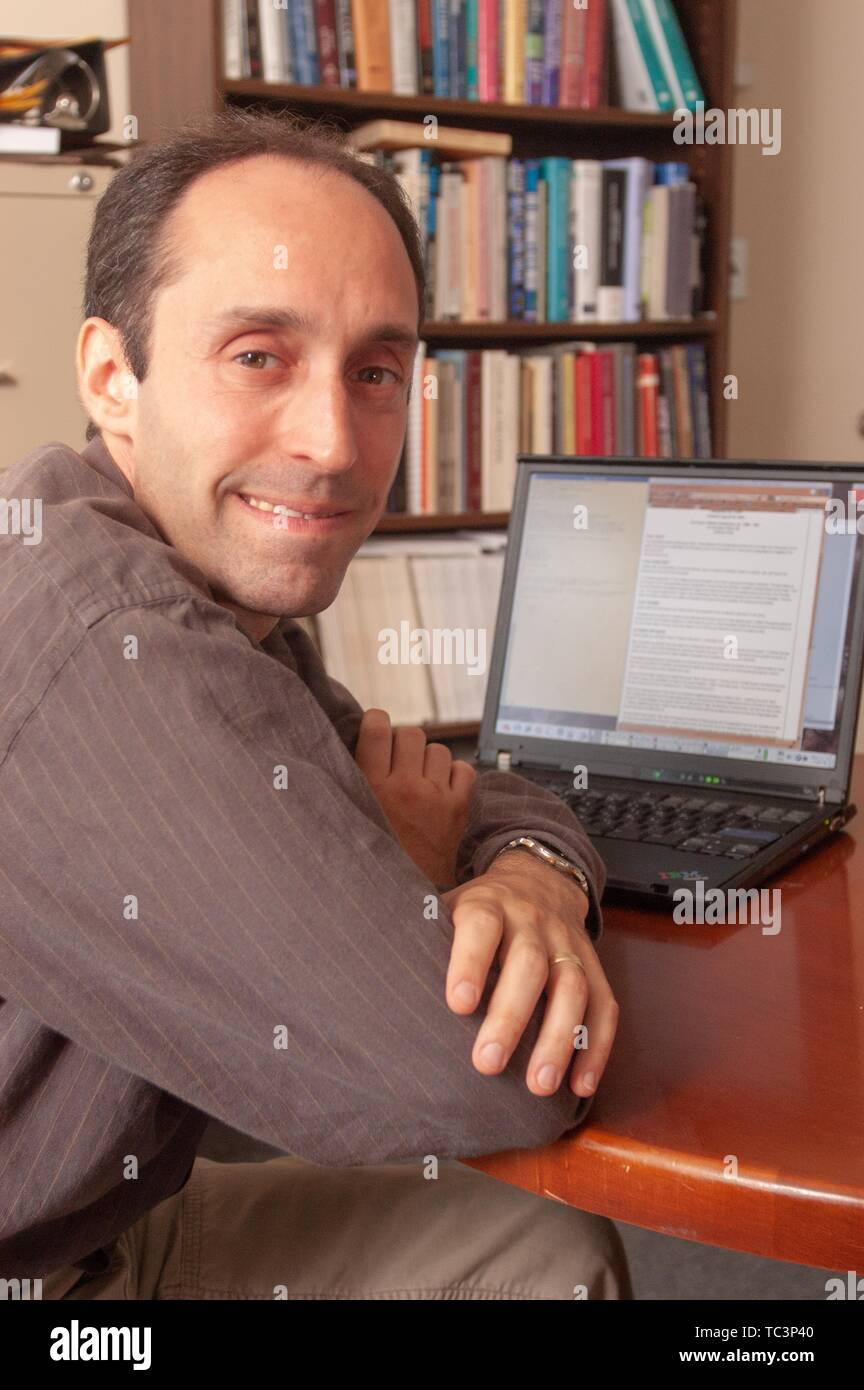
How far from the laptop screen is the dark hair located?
0.43 meters

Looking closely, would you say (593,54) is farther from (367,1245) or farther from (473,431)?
(367,1245)

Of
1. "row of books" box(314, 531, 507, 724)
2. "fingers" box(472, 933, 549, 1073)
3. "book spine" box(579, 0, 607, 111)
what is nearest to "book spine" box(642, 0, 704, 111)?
"book spine" box(579, 0, 607, 111)

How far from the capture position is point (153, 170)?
1042mm

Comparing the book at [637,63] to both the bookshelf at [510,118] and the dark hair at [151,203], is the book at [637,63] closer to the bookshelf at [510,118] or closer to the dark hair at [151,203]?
the bookshelf at [510,118]

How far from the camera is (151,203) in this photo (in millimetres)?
1028

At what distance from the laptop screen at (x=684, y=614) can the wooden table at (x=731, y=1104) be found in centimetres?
34

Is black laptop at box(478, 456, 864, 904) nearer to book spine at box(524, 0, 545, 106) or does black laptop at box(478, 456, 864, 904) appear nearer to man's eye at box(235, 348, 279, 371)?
man's eye at box(235, 348, 279, 371)

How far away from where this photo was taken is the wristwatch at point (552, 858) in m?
1.01

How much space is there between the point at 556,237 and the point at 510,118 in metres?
0.25

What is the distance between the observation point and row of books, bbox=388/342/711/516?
9.24 feet
